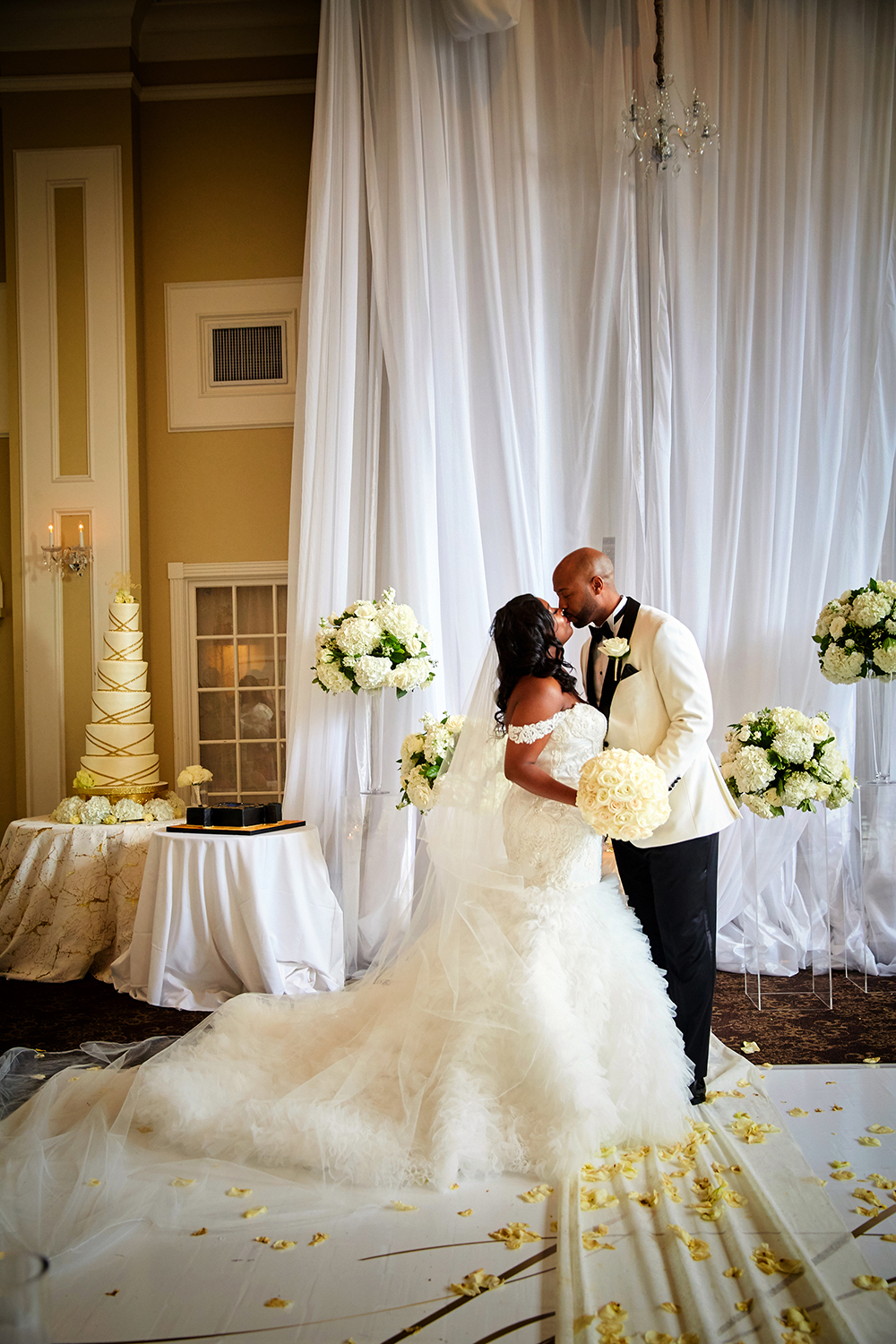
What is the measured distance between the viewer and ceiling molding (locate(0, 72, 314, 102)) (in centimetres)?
633

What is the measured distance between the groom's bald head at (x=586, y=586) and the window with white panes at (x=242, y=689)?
3.51 m

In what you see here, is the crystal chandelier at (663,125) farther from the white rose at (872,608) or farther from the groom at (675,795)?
the groom at (675,795)

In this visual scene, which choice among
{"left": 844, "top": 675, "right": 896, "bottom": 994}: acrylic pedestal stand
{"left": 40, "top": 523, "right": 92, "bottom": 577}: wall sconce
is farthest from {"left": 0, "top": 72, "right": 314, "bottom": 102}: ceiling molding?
{"left": 844, "top": 675, "right": 896, "bottom": 994}: acrylic pedestal stand

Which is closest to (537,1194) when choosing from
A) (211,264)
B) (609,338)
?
(609,338)

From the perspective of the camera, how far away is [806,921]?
4914mm

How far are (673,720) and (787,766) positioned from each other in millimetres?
1347

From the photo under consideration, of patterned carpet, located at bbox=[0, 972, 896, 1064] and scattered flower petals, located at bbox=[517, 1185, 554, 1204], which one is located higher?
scattered flower petals, located at bbox=[517, 1185, 554, 1204]

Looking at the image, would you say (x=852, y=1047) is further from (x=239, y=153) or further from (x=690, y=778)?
(x=239, y=153)

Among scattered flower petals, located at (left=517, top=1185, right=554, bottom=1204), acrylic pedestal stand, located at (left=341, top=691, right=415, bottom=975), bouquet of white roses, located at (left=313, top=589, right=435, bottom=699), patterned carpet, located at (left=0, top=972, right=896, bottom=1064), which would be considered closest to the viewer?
scattered flower petals, located at (left=517, top=1185, right=554, bottom=1204)

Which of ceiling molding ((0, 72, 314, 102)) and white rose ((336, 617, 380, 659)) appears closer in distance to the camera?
white rose ((336, 617, 380, 659))

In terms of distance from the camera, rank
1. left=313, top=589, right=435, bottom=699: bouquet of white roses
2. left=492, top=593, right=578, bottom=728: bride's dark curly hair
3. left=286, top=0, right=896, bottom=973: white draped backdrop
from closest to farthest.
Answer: left=492, top=593, right=578, bottom=728: bride's dark curly hair → left=313, top=589, right=435, bottom=699: bouquet of white roses → left=286, top=0, right=896, bottom=973: white draped backdrop

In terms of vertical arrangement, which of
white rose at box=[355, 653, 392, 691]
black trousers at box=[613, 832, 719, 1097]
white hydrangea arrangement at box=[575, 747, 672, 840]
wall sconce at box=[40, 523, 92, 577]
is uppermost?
wall sconce at box=[40, 523, 92, 577]

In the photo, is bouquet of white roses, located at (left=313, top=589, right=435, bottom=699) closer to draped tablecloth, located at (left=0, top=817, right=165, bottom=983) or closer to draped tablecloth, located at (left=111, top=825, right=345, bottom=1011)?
draped tablecloth, located at (left=111, top=825, right=345, bottom=1011)

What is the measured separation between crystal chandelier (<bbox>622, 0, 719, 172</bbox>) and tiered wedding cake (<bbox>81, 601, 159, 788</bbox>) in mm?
3830
